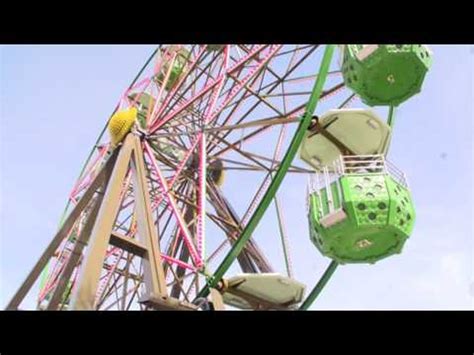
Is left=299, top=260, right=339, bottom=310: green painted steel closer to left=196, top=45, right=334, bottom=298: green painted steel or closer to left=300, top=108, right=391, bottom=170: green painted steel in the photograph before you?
left=300, top=108, right=391, bottom=170: green painted steel

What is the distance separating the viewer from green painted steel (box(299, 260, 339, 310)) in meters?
9.57

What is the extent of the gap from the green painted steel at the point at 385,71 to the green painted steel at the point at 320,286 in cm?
283

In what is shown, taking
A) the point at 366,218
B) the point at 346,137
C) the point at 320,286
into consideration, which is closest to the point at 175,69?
the point at 346,137

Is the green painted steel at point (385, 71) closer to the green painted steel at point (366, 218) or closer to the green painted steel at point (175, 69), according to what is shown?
the green painted steel at point (366, 218)

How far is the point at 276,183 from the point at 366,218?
1357 mm

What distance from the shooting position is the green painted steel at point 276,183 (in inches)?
313

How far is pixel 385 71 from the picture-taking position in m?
9.21

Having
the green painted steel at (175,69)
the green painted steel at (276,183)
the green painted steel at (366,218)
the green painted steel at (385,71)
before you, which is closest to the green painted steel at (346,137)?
the green painted steel at (385,71)

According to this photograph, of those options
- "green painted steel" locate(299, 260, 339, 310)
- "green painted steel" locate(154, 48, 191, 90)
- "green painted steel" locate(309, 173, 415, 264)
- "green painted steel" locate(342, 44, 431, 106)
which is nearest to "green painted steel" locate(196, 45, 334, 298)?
"green painted steel" locate(309, 173, 415, 264)

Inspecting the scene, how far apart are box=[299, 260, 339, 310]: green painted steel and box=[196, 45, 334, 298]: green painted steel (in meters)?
2.06

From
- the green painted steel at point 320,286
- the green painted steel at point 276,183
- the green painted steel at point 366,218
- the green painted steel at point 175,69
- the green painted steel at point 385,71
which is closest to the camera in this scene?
the green painted steel at point 366,218

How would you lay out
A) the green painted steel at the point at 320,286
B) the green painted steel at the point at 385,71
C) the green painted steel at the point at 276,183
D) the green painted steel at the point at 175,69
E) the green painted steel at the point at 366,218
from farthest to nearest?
the green painted steel at the point at 175,69
the green painted steel at the point at 320,286
the green painted steel at the point at 385,71
the green painted steel at the point at 276,183
the green painted steel at the point at 366,218
